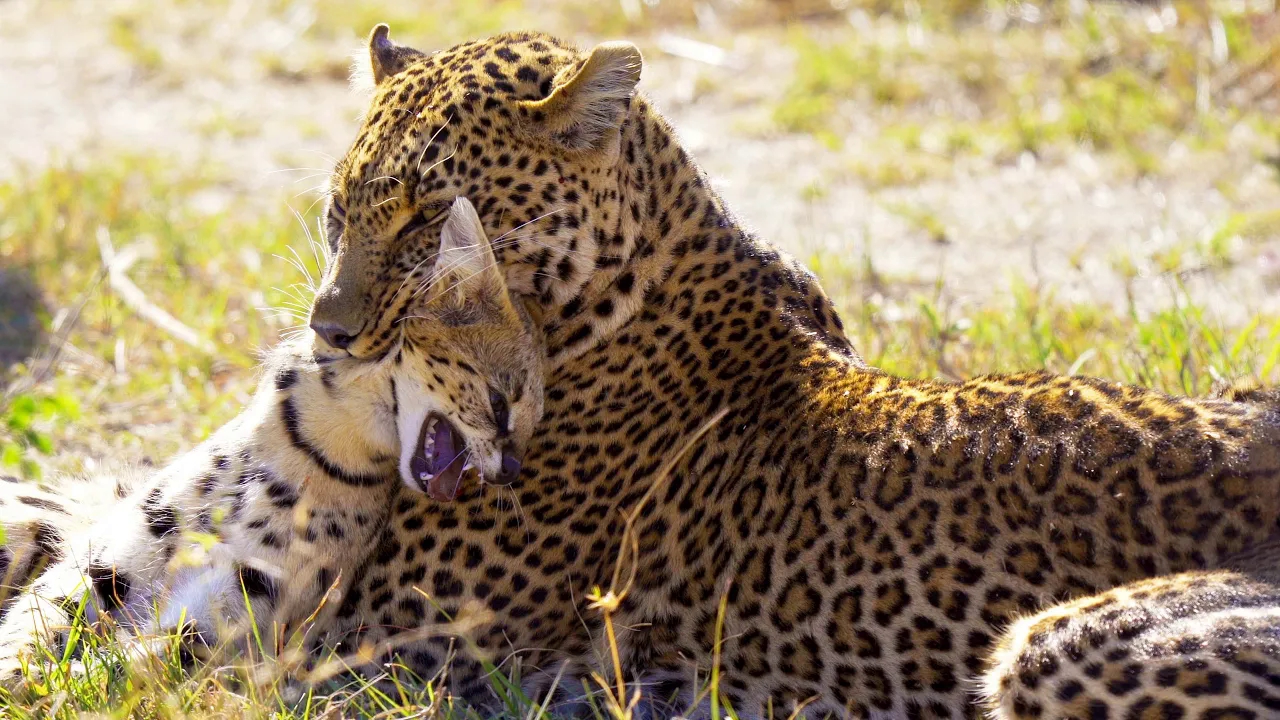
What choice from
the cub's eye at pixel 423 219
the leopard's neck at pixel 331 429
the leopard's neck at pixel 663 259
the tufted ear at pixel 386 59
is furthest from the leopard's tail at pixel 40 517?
the leopard's neck at pixel 663 259

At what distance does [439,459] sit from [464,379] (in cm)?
27

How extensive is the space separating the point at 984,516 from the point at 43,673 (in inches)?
106

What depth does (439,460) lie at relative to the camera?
185 inches

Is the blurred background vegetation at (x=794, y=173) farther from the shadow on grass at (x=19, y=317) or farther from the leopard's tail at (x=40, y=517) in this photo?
the leopard's tail at (x=40, y=517)

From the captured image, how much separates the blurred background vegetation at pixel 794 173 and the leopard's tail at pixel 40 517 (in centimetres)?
70

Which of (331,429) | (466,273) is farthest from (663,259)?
(331,429)

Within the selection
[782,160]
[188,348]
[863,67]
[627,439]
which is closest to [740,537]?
[627,439]

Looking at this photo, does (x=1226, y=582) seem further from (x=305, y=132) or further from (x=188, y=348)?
(x=305, y=132)

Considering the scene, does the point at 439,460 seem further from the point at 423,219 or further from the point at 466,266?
the point at 423,219

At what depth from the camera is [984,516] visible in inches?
164

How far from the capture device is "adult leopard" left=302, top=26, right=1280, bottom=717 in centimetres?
411

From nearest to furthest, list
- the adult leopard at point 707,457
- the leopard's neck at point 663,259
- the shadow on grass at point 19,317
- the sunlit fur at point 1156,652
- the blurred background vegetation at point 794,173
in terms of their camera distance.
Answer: the sunlit fur at point 1156,652, the adult leopard at point 707,457, the leopard's neck at point 663,259, the blurred background vegetation at point 794,173, the shadow on grass at point 19,317

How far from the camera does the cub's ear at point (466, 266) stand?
4559 millimetres

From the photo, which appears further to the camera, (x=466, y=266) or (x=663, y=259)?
(x=663, y=259)
